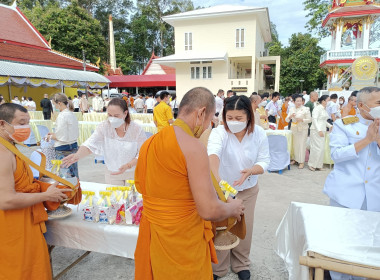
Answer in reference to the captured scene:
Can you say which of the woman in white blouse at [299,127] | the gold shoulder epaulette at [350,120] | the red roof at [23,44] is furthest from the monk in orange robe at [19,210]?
the red roof at [23,44]

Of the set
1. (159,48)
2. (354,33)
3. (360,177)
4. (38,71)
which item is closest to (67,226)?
(360,177)

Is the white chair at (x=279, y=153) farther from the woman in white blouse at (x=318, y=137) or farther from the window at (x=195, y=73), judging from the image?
the window at (x=195, y=73)

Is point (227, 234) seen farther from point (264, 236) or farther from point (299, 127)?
point (299, 127)

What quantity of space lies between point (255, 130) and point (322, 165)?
4.64 metres

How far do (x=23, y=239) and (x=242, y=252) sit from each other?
1.76 metres

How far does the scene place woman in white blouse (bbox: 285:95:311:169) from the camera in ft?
19.2

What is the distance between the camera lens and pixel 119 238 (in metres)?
1.85

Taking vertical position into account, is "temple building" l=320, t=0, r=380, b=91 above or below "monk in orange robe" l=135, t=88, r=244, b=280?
above

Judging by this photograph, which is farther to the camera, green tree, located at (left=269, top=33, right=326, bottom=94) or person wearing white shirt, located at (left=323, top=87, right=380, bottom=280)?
green tree, located at (left=269, top=33, right=326, bottom=94)

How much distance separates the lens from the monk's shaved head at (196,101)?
130 centimetres

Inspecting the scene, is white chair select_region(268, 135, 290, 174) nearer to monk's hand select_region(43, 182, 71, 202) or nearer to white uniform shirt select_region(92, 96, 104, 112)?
monk's hand select_region(43, 182, 71, 202)

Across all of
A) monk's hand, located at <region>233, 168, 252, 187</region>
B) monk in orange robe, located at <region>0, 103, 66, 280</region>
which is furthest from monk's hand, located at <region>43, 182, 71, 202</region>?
monk's hand, located at <region>233, 168, 252, 187</region>

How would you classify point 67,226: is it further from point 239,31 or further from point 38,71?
point 239,31

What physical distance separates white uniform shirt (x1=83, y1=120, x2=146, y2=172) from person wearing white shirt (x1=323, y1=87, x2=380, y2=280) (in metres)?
1.85
